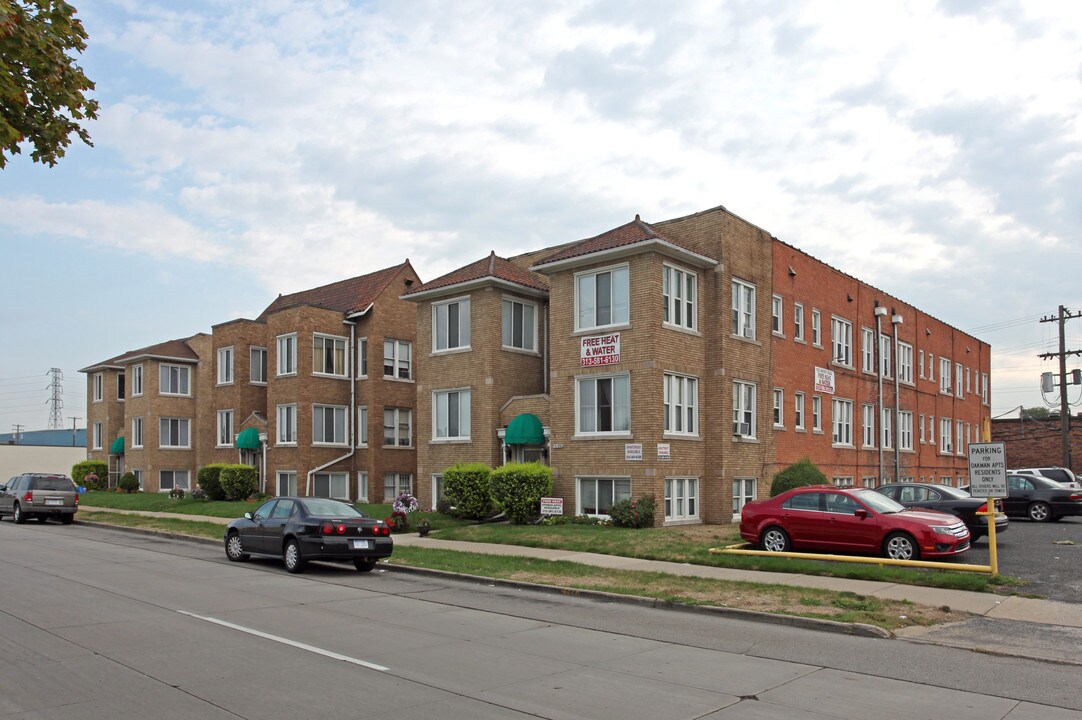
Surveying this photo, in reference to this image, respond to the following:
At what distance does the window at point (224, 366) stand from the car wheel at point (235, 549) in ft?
76.1

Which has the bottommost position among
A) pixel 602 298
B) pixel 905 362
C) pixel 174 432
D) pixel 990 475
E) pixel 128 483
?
pixel 128 483

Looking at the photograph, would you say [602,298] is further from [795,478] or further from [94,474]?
[94,474]

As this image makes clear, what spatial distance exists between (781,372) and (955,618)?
18.9 metres

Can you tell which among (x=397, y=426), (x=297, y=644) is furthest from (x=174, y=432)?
(x=297, y=644)

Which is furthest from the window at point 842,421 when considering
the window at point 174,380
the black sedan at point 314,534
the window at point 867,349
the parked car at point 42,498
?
the window at point 174,380

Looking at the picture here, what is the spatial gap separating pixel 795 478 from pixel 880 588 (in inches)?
535

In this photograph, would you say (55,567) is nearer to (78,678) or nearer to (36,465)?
(78,678)

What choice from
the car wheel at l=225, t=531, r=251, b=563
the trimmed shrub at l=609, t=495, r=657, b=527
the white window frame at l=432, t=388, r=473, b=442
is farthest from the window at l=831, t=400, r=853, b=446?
the car wheel at l=225, t=531, r=251, b=563

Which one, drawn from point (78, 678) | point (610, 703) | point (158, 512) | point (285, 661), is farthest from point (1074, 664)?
point (158, 512)

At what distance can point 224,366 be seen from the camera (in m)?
41.1

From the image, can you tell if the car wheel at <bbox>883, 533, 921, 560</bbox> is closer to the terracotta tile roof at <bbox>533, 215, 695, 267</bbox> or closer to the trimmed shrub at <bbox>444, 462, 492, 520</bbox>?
the terracotta tile roof at <bbox>533, 215, 695, 267</bbox>

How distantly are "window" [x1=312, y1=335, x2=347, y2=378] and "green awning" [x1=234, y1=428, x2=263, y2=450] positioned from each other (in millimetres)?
4495

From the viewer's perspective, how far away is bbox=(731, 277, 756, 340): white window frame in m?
27.4

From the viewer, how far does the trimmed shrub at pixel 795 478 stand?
2711cm
